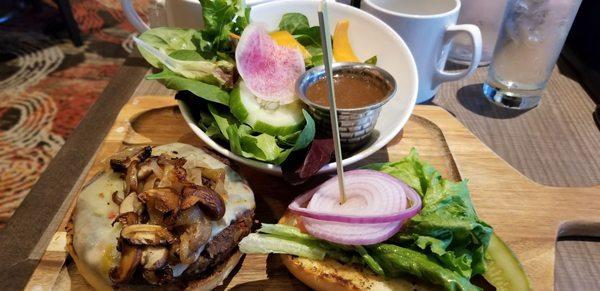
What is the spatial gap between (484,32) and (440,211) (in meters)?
1.58

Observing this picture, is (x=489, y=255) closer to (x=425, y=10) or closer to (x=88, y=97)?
(x=425, y=10)

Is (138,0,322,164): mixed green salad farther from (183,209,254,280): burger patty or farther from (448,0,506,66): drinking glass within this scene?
(448,0,506,66): drinking glass

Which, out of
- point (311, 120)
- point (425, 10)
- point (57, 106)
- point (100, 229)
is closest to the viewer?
point (100, 229)

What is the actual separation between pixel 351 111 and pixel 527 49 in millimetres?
1310

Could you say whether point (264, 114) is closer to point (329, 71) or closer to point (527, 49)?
point (329, 71)

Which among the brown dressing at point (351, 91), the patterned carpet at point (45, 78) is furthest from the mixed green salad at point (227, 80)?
the patterned carpet at point (45, 78)

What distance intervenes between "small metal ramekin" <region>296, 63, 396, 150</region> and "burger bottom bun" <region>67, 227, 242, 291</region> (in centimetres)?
62

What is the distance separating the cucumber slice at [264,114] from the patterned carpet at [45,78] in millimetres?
2261

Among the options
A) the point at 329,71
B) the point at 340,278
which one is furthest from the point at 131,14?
the point at 340,278

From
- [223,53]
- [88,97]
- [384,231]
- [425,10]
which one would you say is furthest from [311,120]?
[88,97]

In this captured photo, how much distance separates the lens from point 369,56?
2297 mm

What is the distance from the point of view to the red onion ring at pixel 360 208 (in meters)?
1.52

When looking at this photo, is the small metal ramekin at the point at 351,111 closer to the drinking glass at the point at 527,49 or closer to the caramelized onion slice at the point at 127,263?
the caramelized onion slice at the point at 127,263

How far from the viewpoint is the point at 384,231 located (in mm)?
1515
